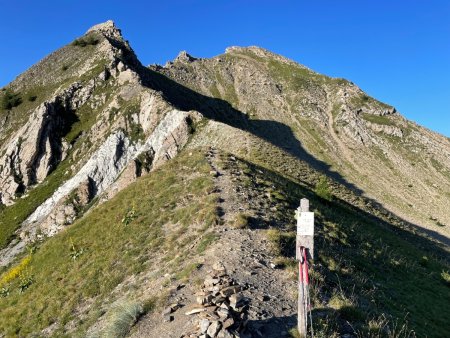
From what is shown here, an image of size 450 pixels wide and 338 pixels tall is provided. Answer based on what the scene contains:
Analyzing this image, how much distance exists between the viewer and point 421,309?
17.4 m

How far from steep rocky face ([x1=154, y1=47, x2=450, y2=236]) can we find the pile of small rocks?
127ft

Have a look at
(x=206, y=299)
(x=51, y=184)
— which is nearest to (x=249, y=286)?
(x=206, y=299)

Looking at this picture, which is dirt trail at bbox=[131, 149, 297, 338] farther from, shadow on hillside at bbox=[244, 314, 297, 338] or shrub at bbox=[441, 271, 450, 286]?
shrub at bbox=[441, 271, 450, 286]

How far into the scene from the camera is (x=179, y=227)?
20625 millimetres

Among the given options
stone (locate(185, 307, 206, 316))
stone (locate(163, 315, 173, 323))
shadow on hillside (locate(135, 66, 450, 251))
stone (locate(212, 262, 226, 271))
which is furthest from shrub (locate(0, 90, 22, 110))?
stone (locate(185, 307, 206, 316))

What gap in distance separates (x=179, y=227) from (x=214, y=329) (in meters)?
10.9

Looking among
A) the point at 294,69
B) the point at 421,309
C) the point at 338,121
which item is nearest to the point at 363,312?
the point at 421,309

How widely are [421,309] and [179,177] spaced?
17717mm

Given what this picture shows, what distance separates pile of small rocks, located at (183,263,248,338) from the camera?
33.1 feet

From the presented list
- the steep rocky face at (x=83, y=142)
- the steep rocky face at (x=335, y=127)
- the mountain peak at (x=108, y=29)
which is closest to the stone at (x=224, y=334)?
the steep rocky face at (x=335, y=127)

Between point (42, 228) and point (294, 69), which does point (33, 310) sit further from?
point (294, 69)

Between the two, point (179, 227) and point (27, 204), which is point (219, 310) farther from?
point (27, 204)

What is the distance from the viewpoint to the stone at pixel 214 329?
9.95 m

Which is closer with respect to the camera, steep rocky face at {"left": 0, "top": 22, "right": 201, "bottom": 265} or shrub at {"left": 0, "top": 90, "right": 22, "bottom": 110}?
steep rocky face at {"left": 0, "top": 22, "right": 201, "bottom": 265}
